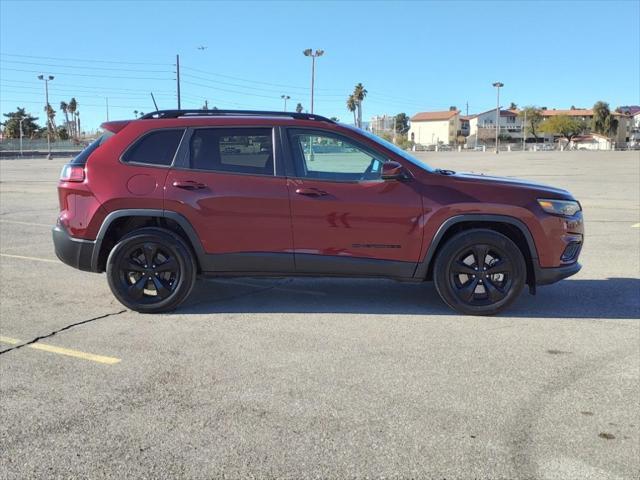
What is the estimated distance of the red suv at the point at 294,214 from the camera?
5.30m

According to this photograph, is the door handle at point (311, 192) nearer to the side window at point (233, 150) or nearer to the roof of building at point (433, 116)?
the side window at point (233, 150)

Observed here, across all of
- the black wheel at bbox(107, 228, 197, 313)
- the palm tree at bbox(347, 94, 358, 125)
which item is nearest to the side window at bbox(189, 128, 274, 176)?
the black wheel at bbox(107, 228, 197, 313)

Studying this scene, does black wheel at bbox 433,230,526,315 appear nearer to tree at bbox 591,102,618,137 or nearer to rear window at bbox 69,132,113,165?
rear window at bbox 69,132,113,165

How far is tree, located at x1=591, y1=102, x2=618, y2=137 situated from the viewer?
136 m

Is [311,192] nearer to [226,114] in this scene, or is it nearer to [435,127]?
[226,114]

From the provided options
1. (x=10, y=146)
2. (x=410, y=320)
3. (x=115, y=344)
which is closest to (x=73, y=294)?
(x=115, y=344)

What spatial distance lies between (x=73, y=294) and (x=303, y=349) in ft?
9.87

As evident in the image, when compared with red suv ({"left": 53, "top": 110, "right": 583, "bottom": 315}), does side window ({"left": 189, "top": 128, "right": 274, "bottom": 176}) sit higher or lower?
higher

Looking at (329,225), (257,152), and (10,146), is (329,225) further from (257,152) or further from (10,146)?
(10,146)

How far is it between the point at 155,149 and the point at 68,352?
6.53 ft

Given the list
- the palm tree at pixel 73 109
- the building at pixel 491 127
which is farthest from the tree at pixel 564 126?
the palm tree at pixel 73 109

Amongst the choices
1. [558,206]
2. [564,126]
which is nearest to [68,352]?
[558,206]

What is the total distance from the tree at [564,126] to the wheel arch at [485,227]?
510 feet

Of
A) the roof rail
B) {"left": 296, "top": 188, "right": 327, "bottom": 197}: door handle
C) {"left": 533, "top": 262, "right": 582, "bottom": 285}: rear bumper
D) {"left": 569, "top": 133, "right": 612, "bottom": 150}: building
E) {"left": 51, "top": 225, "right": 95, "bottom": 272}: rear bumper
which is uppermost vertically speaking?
{"left": 569, "top": 133, "right": 612, "bottom": 150}: building
